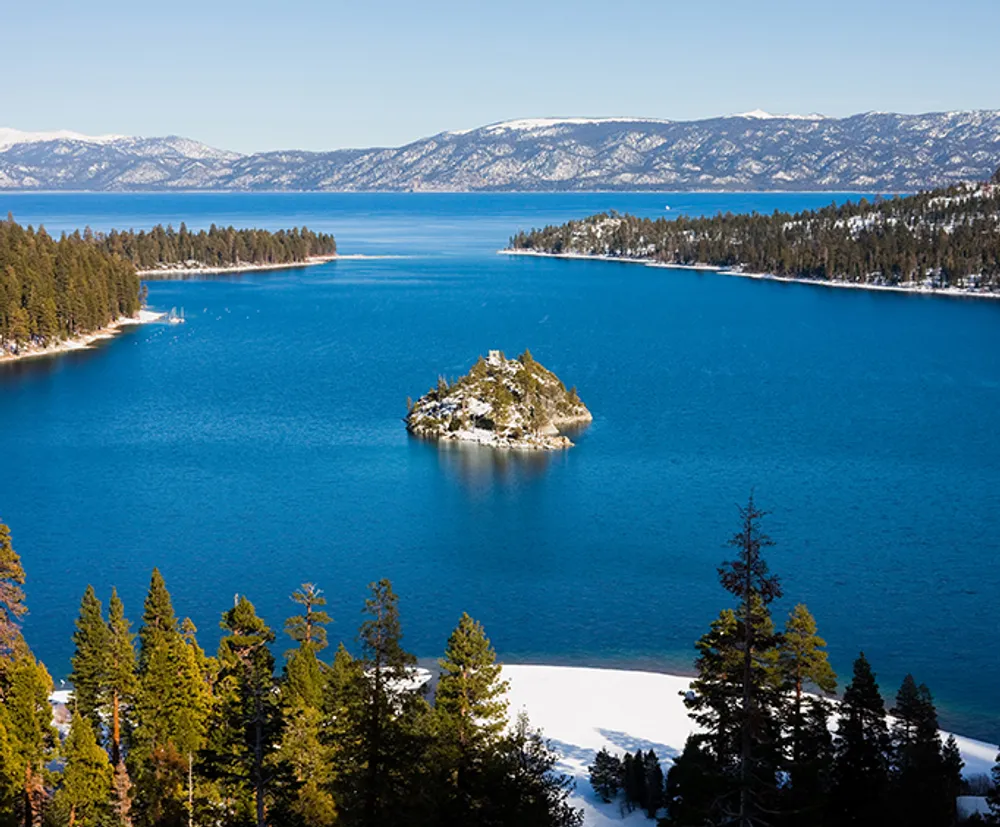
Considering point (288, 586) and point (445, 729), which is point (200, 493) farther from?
point (445, 729)

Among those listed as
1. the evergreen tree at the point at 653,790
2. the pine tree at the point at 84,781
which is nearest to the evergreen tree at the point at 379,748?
the pine tree at the point at 84,781

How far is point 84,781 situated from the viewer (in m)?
34.1

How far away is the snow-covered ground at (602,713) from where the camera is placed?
4281 cm

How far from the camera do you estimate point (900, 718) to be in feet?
127

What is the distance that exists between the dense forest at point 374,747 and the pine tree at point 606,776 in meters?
0.08

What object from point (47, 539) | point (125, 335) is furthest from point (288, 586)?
point (125, 335)

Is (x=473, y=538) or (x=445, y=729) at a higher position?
(x=445, y=729)

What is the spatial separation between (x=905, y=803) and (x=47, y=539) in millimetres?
55938

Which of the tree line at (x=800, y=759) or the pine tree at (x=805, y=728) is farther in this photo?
the pine tree at (x=805, y=728)

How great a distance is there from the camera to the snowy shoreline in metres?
146

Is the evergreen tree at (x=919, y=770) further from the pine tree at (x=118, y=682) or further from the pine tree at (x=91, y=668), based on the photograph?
the pine tree at (x=91, y=668)

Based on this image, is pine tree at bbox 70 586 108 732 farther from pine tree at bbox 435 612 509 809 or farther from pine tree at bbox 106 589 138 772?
pine tree at bbox 435 612 509 809

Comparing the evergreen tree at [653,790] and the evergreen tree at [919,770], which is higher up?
the evergreen tree at [919,770]

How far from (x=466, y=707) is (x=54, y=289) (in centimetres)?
13967
